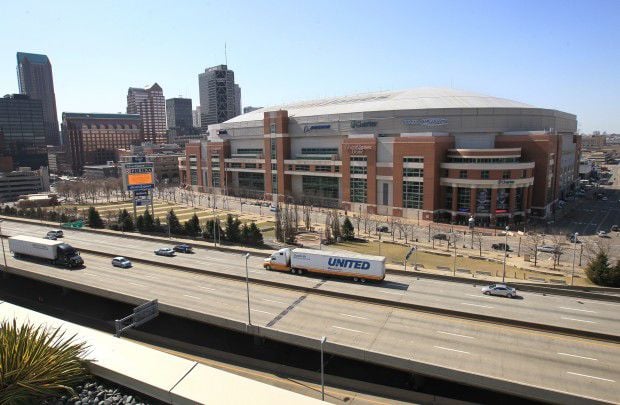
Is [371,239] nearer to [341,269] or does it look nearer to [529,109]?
[341,269]

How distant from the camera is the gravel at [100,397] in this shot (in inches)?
535

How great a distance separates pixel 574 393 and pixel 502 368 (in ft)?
12.3

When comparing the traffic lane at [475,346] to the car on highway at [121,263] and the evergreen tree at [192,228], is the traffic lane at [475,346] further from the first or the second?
the evergreen tree at [192,228]

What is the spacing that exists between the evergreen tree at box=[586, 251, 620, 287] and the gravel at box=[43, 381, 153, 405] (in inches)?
1944

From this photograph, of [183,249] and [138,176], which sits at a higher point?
[138,176]

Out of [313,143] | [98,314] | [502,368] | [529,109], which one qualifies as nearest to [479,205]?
[529,109]

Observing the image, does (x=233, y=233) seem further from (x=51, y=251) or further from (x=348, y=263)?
(x=348, y=263)

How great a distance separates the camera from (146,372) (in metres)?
15.0

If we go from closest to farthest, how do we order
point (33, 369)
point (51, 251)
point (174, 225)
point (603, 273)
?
point (33, 369) < point (603, 273) < point (51, 251) < point (174, 225)

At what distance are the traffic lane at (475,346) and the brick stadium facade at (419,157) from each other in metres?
59.5

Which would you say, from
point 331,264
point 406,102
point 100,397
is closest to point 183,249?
point 331,264

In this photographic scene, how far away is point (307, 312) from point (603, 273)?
35151 mm

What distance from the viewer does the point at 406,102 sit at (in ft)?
347

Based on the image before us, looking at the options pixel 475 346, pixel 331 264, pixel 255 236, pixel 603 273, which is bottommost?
pixel 255 236
